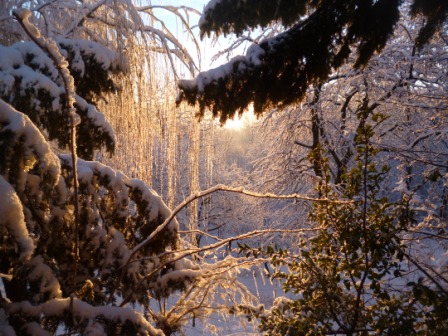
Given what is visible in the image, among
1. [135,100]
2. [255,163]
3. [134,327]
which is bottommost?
[255,163]

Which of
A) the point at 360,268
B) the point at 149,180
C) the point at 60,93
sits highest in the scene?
the point at 60,93

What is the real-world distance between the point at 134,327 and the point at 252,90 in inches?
58.4

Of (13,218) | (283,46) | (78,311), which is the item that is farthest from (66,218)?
(283,46)

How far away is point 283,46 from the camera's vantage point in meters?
2.23

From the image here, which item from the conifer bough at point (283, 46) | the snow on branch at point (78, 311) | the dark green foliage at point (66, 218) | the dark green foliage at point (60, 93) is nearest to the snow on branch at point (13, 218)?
the dark green foliage at point (66, 218)

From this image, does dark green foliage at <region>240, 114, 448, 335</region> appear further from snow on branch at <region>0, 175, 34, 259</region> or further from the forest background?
snow on branch at <region>0, 175, 34, 259</region>

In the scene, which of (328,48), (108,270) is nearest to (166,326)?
(108,270)

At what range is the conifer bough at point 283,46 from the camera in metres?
2.21

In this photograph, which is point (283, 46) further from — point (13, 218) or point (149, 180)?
point (13, 218)

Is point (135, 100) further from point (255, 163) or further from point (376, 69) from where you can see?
point (255, 163)

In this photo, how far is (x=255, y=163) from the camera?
10727 millimetres

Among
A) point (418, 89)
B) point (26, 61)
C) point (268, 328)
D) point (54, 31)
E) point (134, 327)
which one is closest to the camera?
point (134, 327)

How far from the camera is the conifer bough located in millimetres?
2213

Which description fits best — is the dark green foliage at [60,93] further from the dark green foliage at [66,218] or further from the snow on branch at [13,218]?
the snow on branch at [13,218]
